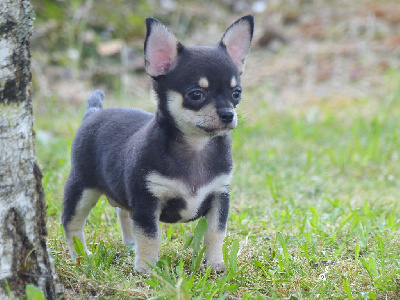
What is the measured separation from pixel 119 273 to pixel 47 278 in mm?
568

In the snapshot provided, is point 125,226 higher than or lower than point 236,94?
lower

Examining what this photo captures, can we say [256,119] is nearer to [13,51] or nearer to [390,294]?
[390,294]

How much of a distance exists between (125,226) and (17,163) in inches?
56.5

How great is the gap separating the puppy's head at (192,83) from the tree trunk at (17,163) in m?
0.79

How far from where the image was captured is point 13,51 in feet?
8.69

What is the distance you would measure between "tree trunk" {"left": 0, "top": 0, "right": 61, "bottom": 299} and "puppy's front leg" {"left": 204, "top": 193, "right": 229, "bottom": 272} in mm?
1010

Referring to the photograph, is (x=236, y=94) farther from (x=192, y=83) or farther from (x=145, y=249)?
(x=145, y=249)

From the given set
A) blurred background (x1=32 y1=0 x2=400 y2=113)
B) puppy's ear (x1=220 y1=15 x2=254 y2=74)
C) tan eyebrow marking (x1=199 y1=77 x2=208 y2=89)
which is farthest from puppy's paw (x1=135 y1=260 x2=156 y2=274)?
blurred background (x1=32 y1=0 x2=400 y2=113)

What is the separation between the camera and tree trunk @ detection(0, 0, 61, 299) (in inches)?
104

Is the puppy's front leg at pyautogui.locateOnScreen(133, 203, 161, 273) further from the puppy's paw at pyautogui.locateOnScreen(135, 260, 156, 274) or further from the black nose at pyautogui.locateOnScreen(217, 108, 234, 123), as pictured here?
the black nose at pyautogui.locateOnScreen(217, 108, 234, 123)

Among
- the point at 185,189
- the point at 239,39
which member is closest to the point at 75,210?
the point at 185,189

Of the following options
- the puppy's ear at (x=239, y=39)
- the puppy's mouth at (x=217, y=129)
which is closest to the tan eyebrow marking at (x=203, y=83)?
the puppy's mouth at (x=217, y=129)

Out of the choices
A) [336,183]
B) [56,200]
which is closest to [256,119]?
[336,183]

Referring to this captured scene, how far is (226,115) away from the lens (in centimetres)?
308
